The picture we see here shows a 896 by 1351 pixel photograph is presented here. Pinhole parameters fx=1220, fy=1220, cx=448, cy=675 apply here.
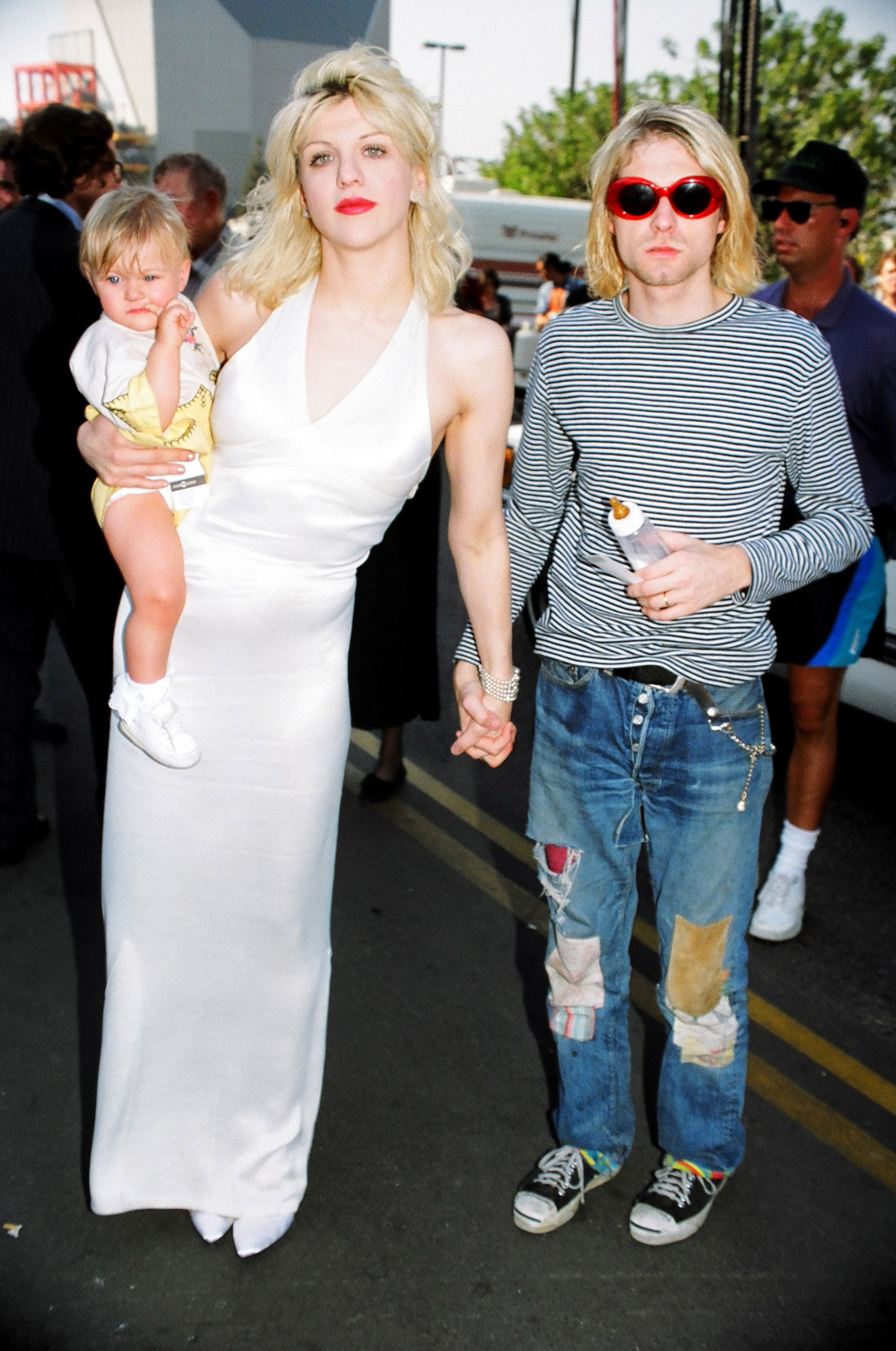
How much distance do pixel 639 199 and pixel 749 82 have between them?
1475cm

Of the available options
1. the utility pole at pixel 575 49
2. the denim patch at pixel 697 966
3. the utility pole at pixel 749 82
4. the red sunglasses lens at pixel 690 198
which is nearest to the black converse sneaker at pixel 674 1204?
the denim patch at pixel 697 966

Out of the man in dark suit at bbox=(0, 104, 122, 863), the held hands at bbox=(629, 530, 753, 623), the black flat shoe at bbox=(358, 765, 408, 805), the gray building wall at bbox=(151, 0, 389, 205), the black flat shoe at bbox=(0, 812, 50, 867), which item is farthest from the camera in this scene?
the gray building wall at bbox=(151, 0, 389, 205)

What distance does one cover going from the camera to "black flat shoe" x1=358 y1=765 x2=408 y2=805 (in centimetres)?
509

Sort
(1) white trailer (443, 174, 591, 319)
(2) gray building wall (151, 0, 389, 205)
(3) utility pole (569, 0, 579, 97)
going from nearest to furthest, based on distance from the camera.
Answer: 1. (2) gray building wall (151, 0, 389, 205)
2. (1) white trailer (443, 174, 591, 319)
3. (3) utility pole (569, 0, 579, 97)

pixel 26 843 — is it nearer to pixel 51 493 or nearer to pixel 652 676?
pixel 51 493

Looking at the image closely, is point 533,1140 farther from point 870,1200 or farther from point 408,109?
point 408,109

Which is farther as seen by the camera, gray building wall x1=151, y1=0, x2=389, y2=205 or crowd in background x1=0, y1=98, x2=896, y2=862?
gray building wall x1=151, y1=0, x2=389, y2=205

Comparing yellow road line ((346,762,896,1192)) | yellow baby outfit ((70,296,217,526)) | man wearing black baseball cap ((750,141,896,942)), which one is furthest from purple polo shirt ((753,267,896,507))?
yellow baby outfit ((70,296,217,526))

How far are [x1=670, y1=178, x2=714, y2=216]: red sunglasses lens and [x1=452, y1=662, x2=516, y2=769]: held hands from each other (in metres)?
1.03

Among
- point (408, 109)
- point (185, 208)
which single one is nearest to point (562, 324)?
point (408, 109)

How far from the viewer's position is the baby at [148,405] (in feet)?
7.52

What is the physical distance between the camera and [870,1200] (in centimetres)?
292

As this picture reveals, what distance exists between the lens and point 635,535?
2.24m

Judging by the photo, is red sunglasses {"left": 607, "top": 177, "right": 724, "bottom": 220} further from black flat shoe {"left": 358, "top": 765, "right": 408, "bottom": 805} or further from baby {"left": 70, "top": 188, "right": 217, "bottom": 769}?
black flat shoe {"left": 358, "top": 765, "right": 408, "bottom": 805}
